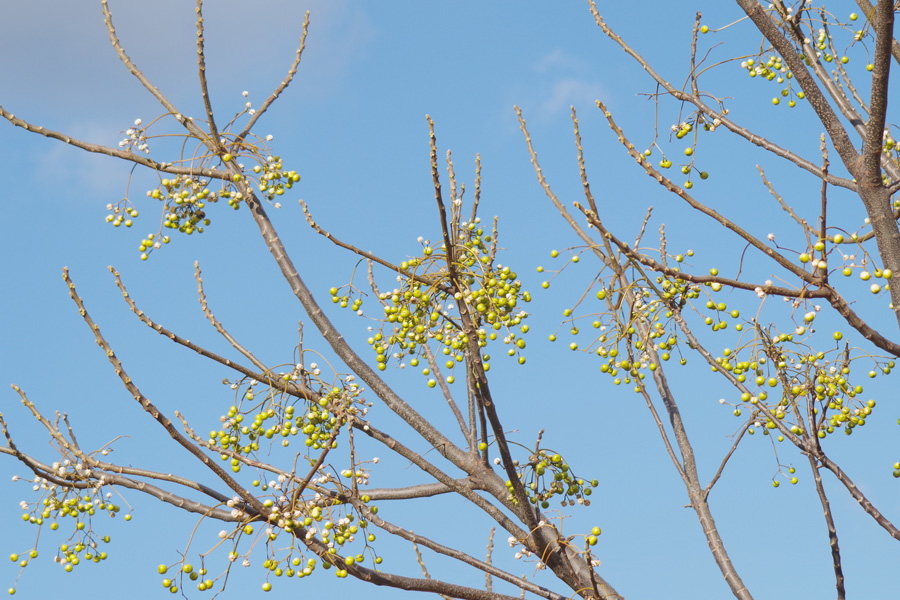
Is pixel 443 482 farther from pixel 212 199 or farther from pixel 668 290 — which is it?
pixel 212 199

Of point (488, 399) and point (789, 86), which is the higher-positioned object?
point (789, 86)

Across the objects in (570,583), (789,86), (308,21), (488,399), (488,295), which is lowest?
(570,583)

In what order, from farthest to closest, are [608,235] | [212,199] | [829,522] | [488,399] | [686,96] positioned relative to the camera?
[212,199], [686,96], [829,522], [488,399], [608,235]

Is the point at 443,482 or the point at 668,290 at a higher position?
the point at 668,290

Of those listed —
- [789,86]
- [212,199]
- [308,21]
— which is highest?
[308,21]

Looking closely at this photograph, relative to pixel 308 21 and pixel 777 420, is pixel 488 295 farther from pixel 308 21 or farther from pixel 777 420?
pixel 308 21

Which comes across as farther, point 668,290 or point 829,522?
point 829,522

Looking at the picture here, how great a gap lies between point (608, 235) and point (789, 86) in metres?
3.63

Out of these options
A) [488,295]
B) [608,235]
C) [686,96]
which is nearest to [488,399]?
[488,295]

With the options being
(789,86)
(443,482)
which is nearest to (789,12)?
(789,86)

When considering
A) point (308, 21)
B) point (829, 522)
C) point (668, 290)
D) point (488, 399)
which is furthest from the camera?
point (308, 21)

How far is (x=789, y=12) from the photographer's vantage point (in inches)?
190

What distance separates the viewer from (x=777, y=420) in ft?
17.6

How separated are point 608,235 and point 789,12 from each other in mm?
2210
